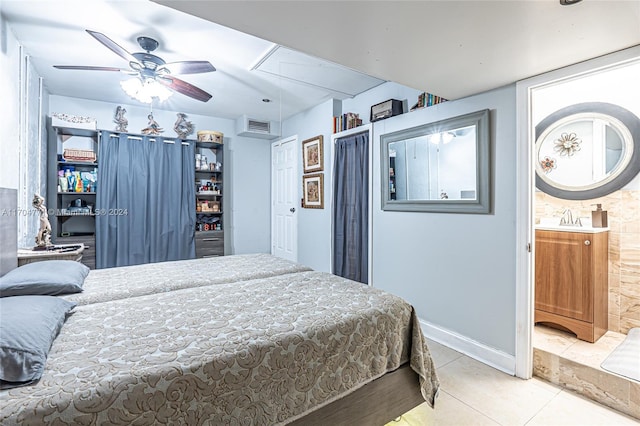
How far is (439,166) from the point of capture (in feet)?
9.35

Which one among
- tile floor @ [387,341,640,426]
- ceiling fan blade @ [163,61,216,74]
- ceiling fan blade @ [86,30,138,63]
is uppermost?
ceiling fan blade @ [163,61,216,74]

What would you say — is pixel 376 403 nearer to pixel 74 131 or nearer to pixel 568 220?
pixel 568 220

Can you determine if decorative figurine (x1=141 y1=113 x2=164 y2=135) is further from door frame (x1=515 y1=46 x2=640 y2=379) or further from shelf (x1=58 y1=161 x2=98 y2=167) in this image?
door frame (x1=515 y1=46 x2=640 y2=379)

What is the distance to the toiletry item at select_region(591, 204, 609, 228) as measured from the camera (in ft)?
9.35

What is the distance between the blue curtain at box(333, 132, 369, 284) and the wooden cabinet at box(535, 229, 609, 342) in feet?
5.59

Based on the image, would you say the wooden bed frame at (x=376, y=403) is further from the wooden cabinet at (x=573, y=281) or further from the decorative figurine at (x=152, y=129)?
the decorative figurine at (x=152, y=129)

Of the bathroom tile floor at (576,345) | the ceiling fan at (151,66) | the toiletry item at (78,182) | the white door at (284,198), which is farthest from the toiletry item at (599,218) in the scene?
the toiletry item at (78,182)

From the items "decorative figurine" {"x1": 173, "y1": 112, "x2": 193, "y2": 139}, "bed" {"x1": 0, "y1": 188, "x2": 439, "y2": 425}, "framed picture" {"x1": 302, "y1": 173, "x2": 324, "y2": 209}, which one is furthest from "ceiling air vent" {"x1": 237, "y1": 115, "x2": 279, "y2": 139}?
"bed" {"x1": 0, "y1": 188, "x2": 439, "y2": 425}

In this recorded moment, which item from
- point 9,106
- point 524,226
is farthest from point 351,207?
point 9,106

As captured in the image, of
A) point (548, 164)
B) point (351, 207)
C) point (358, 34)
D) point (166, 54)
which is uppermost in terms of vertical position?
point (166, 54)

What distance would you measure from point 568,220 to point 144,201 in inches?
197

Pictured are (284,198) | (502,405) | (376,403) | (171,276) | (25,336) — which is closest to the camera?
(25,336)

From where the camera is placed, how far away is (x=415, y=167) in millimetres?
3059

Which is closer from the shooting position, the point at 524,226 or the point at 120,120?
the point at 524,226
